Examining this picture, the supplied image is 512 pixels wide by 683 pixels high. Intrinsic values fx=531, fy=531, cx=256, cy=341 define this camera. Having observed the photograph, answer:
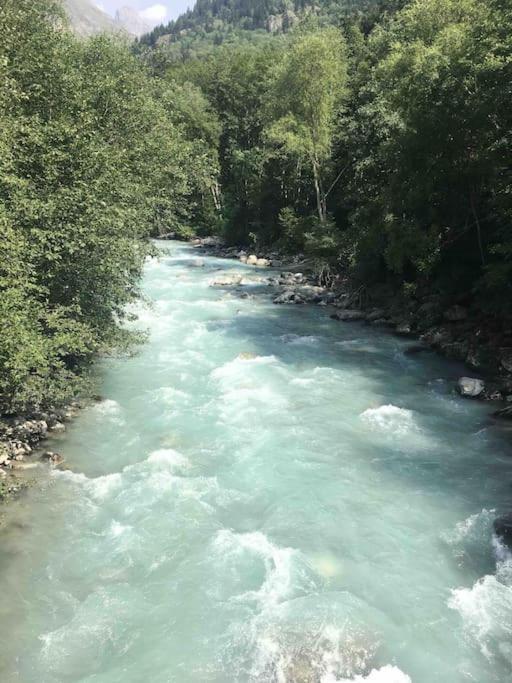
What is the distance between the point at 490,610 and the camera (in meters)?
8.95

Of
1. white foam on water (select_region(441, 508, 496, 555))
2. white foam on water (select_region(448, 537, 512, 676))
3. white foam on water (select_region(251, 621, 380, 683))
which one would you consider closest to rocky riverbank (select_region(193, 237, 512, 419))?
white foam on water (select_region(441, 508, 496, 555))

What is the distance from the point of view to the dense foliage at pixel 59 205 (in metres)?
11.5

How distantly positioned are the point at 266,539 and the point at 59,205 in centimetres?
916

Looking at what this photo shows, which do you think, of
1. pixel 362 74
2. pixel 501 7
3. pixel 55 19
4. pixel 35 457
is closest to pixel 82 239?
pixel 35 457

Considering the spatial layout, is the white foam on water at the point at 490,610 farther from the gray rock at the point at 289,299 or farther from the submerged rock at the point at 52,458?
the gray rock at the point at 289,299

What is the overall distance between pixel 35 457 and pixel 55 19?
767 inches

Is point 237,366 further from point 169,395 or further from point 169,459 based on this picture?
point 169,459

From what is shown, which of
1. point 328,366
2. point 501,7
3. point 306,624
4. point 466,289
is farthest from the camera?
point 466,289

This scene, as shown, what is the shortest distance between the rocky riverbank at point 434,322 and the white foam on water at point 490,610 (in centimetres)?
685

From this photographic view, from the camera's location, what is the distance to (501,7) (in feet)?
61.3

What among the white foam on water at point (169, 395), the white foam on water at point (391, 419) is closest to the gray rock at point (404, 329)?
the white foam on water at point (391, 419)

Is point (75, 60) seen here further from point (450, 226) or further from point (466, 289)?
point (466, 289)

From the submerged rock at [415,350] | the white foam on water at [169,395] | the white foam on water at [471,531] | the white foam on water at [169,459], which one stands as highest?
the white foam on water at [169,395]

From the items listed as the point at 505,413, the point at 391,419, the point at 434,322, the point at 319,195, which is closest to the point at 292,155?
the point at 319,195
